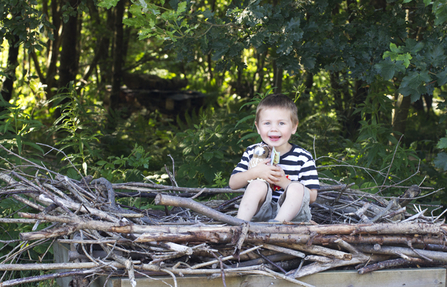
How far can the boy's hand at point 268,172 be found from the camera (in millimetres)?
2568

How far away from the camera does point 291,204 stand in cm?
250

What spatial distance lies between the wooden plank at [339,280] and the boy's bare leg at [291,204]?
0.43 meters

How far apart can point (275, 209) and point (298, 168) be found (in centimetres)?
33

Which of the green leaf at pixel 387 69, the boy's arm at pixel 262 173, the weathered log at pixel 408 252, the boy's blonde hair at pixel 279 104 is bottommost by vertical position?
the weathered log at pixel 408 252

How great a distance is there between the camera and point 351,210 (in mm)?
3002

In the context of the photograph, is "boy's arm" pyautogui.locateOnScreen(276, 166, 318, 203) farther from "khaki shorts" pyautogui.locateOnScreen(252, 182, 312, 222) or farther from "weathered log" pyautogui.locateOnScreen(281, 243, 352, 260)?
"weathered log" pyautogui.locateOnScreen(281, 243, 352, 260)

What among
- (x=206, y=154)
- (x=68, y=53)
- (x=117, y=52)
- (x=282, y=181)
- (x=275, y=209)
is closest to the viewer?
(x=282, y=181)

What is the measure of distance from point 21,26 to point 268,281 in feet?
11.7

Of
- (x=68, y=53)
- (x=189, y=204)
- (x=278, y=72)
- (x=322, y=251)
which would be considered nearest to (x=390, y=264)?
(x=322, y=251)

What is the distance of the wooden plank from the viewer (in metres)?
2.05

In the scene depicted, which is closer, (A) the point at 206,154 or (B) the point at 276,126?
(B) the point at 276,126

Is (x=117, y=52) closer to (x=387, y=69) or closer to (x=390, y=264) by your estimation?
(x=387, y=69)

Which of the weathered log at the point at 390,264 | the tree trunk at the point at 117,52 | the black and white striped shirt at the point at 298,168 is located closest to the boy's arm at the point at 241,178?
the black and white striped shirt at the point at 298,168

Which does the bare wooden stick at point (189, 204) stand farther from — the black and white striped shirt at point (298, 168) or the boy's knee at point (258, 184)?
the black and white striped shirt at point (298, 168)
